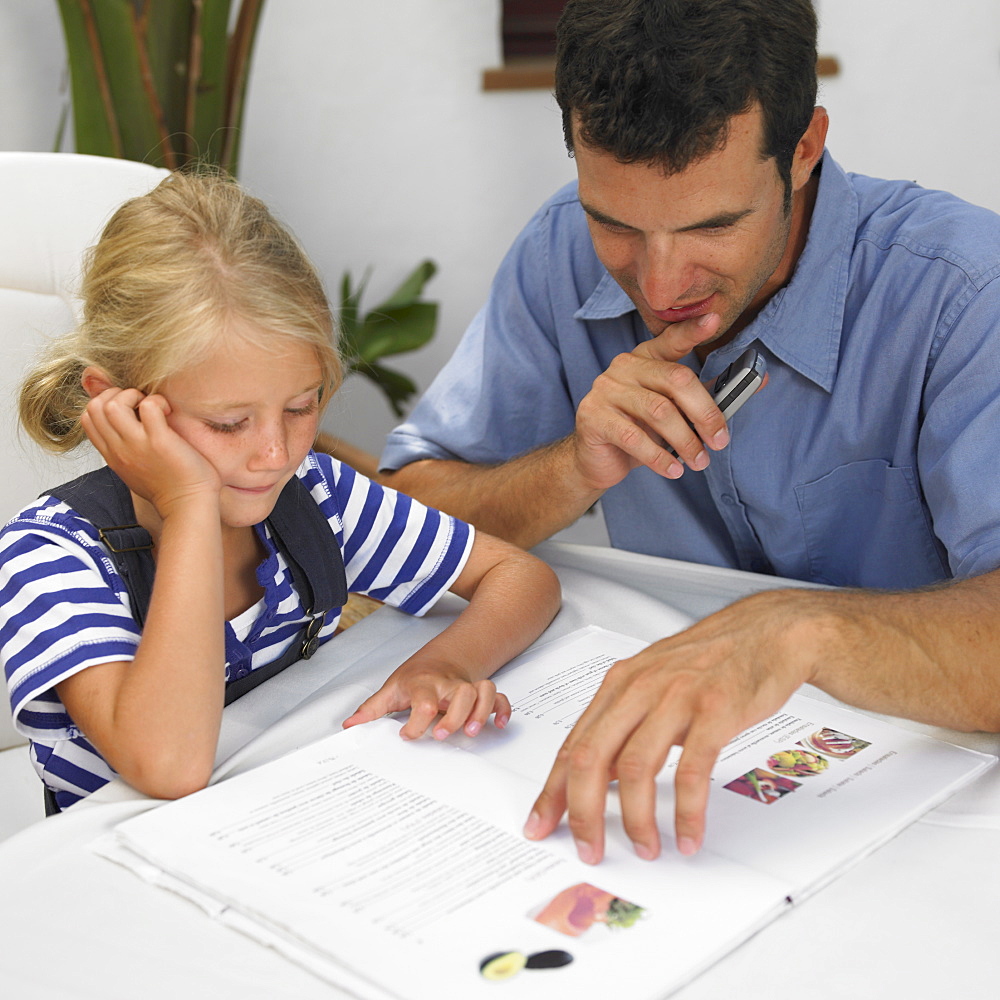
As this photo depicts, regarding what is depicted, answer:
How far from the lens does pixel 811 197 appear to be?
1.21 m

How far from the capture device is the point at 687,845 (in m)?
0.61

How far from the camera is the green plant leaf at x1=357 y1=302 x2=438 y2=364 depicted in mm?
2377

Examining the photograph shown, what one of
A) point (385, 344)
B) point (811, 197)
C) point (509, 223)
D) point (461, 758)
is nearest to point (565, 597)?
point (461, 758)

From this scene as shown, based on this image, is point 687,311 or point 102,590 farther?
point 687,311

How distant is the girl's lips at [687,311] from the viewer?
1.09 m

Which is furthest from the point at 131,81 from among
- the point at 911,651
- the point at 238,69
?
the point at 911,651

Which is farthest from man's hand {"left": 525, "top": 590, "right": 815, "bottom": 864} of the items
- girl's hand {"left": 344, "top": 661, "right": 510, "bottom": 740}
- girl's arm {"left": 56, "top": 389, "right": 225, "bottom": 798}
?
girl's arm {"left": 56, "top": 389, "right": 225, "bottom": 798}

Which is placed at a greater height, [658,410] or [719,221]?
[719,221]

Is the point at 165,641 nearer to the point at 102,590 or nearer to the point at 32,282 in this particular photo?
the point at 102,590

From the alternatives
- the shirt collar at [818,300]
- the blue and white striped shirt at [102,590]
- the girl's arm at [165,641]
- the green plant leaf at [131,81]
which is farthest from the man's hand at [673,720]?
the green plant leaf at [131,81]

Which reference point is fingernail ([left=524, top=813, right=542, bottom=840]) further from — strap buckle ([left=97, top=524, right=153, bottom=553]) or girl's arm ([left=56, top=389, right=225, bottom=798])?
strap buckle ([left=97, top=524, right=153, bottom=553])

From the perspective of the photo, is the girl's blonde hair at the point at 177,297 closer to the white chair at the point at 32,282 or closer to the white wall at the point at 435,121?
the white chair at the point at 32,282

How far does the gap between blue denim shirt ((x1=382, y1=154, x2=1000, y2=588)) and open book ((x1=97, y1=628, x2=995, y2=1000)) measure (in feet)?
1.03

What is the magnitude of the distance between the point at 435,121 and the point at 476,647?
1.88 m
